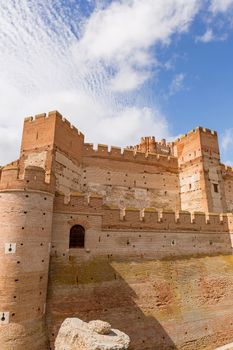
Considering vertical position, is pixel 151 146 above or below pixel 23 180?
above

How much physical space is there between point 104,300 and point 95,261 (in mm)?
1997

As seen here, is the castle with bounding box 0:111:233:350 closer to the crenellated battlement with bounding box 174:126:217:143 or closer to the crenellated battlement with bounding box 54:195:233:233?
the crenellated battlement with bounding box 54:195:233:233

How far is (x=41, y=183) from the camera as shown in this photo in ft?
41.1

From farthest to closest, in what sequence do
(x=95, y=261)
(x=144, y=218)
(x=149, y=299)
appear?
(x=144, y=218)
(x=95, y=261)
(x=149, y=299)

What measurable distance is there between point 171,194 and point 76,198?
42.3 ft

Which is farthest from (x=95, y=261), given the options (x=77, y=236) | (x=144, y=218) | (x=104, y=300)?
(x=144, y=218)

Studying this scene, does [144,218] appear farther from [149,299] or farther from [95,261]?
[149,299]

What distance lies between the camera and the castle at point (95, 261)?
36.9 feet

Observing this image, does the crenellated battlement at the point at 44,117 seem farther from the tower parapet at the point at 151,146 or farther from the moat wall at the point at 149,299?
the tower parapet at the point at 151,146

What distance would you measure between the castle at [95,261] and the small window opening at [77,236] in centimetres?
5

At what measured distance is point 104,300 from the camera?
12648 mm

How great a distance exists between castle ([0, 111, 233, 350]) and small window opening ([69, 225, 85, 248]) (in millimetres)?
54

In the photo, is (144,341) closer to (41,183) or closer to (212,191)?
(41,183)

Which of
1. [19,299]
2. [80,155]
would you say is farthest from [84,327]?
[80,155]
